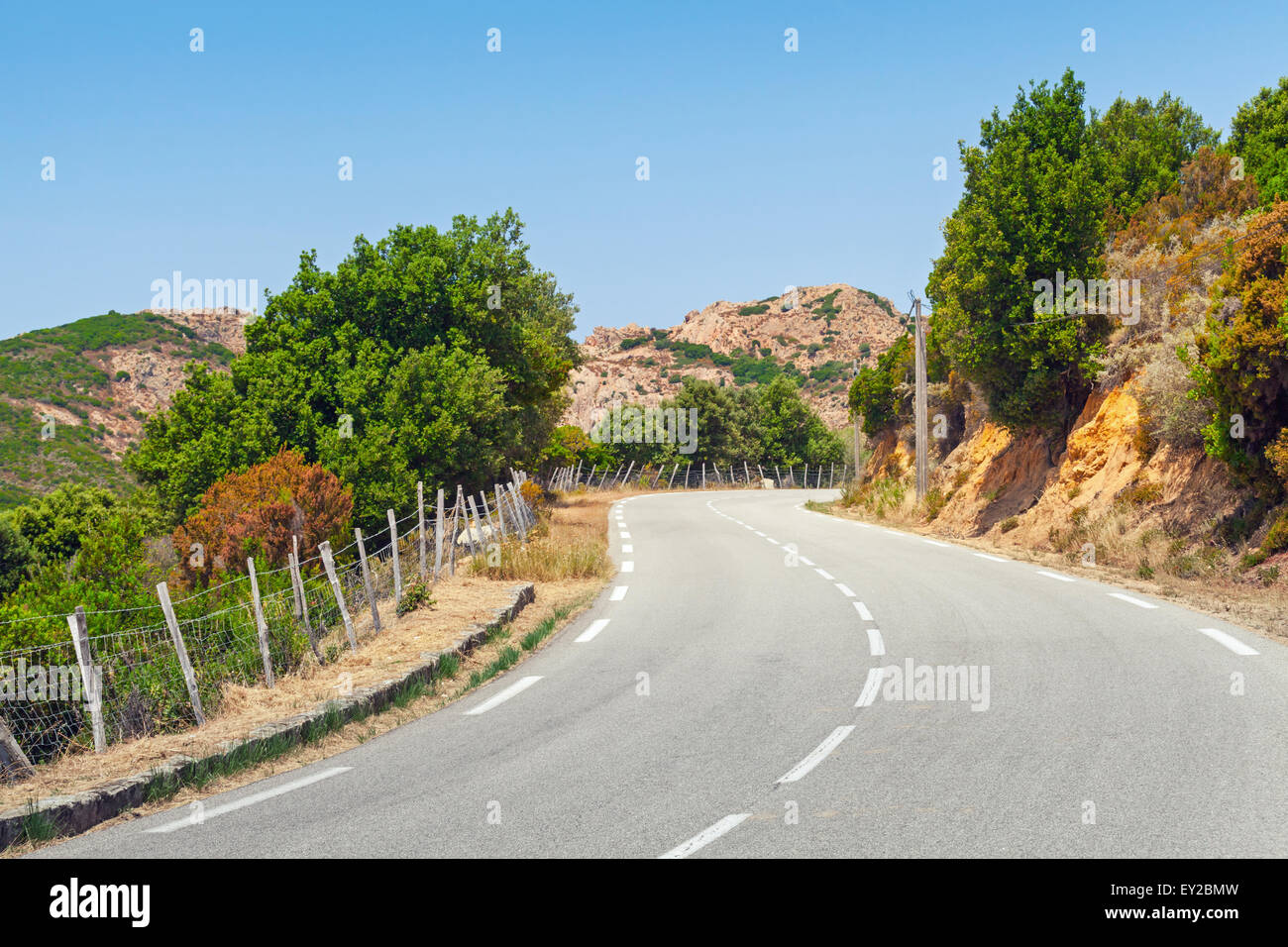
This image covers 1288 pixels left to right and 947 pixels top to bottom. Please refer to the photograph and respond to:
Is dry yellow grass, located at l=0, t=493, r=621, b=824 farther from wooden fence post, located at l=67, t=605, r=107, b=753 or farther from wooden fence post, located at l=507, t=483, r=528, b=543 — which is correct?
wooden fence post, located at l=507, t=483, r=528, b=543

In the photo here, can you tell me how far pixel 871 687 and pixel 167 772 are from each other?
208 inches

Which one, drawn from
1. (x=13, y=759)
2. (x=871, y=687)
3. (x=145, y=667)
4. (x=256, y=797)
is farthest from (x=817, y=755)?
(x=145, y=667)

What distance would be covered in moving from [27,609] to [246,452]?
15.6 metres

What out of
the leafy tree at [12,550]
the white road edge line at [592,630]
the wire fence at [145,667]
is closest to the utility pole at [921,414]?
the white road edge line at [592,630]

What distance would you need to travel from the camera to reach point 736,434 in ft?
252

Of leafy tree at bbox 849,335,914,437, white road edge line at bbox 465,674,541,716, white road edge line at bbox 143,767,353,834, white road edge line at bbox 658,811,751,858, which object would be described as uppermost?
leafy tree at bbox 849,335,914,437

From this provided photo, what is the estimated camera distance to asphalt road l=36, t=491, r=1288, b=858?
468 cm

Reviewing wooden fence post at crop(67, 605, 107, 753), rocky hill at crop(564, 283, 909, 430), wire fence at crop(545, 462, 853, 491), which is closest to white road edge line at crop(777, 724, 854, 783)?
wooden fence post at crop(67, 605, 107, 753)

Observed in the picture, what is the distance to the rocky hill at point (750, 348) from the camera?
130 metres

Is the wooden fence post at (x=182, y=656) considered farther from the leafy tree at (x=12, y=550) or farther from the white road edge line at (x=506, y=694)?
the leafy tree at (x=12, y=550)

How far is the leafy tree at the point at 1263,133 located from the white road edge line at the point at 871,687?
19.1 m

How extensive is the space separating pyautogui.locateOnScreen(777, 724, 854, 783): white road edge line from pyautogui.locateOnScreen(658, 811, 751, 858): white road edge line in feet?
2.37
